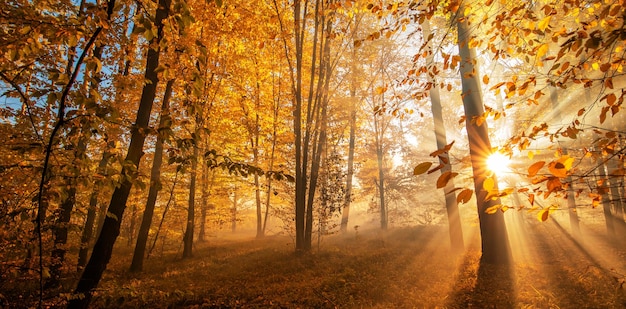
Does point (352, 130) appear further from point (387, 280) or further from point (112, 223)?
point (112, 223)

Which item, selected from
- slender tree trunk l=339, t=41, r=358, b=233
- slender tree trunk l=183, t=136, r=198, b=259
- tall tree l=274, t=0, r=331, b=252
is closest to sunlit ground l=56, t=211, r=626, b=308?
slender tree trunk l=183, t=136, r=198, b=259

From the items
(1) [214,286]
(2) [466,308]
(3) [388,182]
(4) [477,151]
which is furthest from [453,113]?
(1) [214,286]

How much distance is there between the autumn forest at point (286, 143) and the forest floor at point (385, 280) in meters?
0.07

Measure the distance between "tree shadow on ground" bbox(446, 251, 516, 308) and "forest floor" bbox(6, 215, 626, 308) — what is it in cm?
2

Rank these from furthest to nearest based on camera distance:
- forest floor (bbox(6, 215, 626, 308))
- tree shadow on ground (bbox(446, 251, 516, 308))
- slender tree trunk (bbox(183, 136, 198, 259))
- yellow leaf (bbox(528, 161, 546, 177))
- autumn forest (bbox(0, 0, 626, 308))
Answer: slender tree trunk (bbox(183, 136, 198, 259)) < forest floor (bbox(6, 215, 626, 308)) < tree shadow on ground (bbox(446, 251, 516, 308)) < autumn forest (bbox(0, 0, 626, 308)) < yellow leaf (bbox(528, 161, 546, 177))

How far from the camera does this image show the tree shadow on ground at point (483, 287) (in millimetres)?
5953

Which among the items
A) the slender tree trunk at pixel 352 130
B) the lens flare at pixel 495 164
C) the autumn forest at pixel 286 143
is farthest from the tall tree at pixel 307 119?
the lens flare at pixel 495 164

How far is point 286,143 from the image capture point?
14977 millimetres

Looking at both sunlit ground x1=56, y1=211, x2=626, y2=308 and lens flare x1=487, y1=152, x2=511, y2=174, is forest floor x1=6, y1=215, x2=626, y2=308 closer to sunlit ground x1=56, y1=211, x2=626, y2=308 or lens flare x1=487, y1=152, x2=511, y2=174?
sunlit ground x1=56, y1=211, x2=626, y2=308

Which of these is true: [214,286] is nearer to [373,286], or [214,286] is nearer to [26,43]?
[373,286]

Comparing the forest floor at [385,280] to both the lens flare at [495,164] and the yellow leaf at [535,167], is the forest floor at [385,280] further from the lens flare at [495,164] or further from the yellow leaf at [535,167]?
the yellow leaf at [535,167]

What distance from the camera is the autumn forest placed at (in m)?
2.23

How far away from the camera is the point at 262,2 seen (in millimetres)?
10297

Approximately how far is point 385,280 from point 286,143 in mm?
8948
